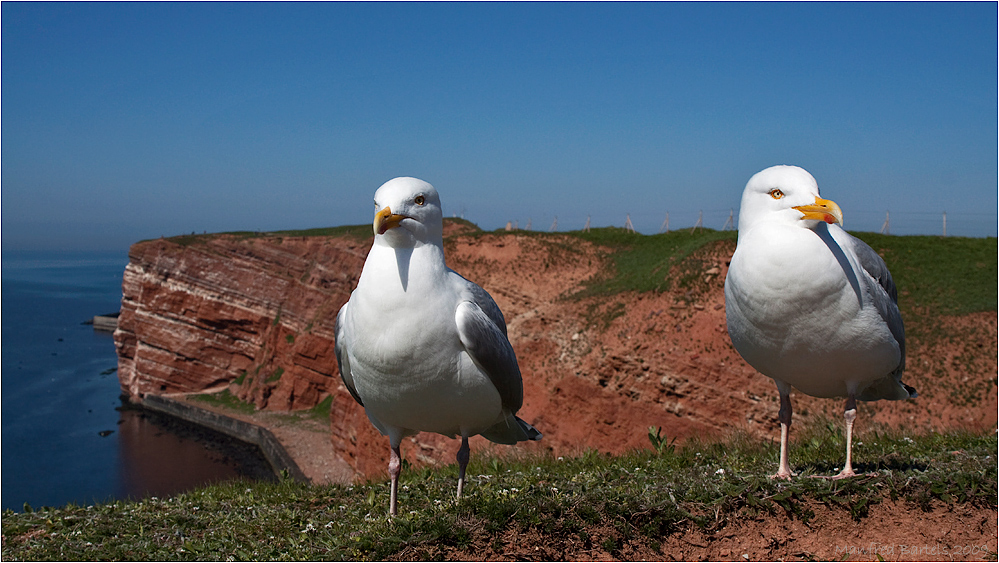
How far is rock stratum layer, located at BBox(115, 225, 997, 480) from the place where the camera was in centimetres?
1844

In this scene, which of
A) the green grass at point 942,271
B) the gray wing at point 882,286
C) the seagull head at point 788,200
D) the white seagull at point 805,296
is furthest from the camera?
the green grass at point 942,271

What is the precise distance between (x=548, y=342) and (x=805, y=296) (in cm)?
1999

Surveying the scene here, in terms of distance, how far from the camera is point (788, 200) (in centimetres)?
504

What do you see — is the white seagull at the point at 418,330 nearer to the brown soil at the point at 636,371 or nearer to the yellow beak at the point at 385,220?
the yellow beak at the point at 385,220

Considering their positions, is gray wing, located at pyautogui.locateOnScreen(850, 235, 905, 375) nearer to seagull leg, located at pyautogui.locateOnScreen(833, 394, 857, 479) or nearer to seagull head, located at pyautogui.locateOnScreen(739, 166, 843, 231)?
seagull leg, located at pyautogui.locateOnScreen(833, 394, 857, 479)

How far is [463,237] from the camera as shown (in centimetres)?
3438

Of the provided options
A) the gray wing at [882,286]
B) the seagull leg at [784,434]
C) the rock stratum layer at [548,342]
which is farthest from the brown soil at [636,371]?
the gray wing at [882,286]

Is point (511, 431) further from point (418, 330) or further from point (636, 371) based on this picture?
point (636, 371)

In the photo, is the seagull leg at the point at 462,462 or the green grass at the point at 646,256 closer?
the seagull leg at the point at 462,462

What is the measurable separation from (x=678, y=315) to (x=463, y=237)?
14862 mm

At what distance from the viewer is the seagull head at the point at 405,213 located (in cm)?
438

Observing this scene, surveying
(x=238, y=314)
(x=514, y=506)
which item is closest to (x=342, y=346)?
(x=514, y=506)

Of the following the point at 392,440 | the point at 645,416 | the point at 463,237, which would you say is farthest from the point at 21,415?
the point at 392,440

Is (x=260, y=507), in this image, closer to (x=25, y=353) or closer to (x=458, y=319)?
(x=458, y=319)
